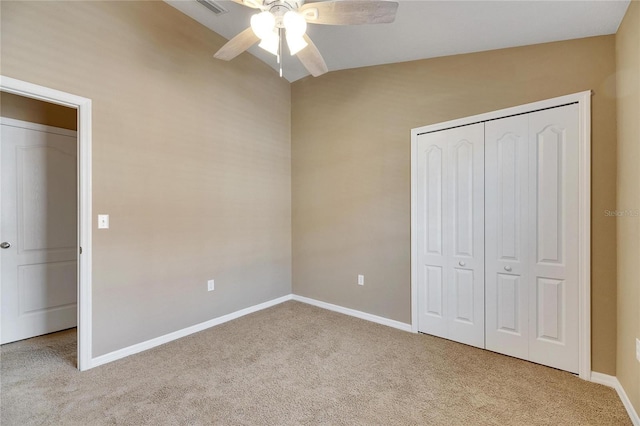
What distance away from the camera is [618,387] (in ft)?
6.32

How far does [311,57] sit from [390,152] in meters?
1.42

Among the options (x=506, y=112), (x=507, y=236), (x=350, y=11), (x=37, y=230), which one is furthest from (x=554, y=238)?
(x=37, y=230)

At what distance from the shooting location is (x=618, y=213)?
6.35 ft

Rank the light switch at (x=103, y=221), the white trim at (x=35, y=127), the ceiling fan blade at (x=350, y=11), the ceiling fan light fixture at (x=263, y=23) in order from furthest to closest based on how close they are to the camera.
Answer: the white trim at (x=35, y=127) → the light switch at (x=103, y=221) → the ceiling fan light fixture at (x=263, y=23) → the ceiling fan blade at (x=350, y=11)

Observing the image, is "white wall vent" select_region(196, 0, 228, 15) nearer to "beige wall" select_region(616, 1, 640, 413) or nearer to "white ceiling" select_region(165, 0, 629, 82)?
"white ceiling" select_region(165, 0, 629, 82)

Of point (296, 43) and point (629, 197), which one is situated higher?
point (296, 43)

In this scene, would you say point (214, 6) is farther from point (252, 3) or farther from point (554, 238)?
point (554, 238)

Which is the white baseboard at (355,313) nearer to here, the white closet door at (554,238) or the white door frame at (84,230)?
the white closet door at (554,238)

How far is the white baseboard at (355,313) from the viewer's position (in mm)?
3057

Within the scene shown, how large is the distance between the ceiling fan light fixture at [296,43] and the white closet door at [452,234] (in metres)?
1.56

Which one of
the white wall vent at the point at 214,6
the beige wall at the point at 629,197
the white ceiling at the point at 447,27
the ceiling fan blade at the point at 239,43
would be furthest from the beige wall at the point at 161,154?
the beige wall at the point at 629,197

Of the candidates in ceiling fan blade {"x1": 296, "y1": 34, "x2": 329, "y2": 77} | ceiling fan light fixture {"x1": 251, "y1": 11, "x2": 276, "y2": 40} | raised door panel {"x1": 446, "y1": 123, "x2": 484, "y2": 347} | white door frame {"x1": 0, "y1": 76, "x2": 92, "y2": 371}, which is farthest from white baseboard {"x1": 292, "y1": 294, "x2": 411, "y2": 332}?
ceiling fan light fixture {"x1": 251, "y1": 11, "x2": 276, "y2": 40}

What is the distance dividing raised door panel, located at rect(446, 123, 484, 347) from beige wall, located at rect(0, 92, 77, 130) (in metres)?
3.89

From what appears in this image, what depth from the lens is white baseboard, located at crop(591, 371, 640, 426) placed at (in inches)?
65.9
